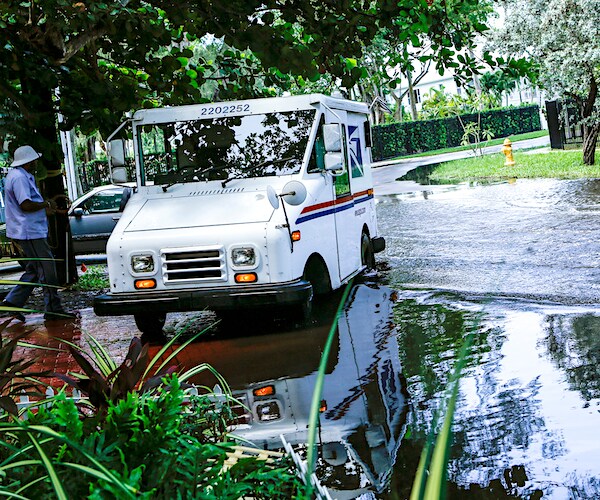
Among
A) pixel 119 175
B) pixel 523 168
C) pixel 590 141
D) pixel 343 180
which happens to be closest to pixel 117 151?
pixel 119 175

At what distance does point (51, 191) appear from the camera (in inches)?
561

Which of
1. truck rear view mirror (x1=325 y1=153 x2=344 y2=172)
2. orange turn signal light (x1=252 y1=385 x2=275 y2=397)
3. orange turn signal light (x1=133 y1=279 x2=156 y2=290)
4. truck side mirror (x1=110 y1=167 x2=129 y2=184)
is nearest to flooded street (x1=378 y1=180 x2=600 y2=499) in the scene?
orange turn signal light (x1=252 y1=385 x2=275 y2=397)

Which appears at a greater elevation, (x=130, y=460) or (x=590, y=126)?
(x=590, y=126)

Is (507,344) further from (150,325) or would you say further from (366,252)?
(366,252)

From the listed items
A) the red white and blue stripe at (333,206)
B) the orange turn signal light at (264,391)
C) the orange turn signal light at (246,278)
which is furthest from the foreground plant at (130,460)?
the red white and blue stripe at (333,206)

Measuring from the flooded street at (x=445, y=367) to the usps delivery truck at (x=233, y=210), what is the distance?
0.50 meters

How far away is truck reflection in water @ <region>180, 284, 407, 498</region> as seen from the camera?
5.52 metres

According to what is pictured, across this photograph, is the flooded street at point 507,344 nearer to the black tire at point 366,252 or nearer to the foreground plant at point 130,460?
the black tire at point 366,252

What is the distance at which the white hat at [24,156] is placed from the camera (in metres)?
11.4

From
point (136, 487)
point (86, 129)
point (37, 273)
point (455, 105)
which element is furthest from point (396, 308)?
point (455, 105)

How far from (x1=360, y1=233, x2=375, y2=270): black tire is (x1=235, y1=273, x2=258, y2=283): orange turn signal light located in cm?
331

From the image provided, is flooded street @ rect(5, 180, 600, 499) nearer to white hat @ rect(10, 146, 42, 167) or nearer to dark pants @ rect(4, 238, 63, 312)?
dark pants @ rect(4, 238, 63, 312)

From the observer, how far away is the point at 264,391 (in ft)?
24.6

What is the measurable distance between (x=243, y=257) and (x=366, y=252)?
12.5 feet
